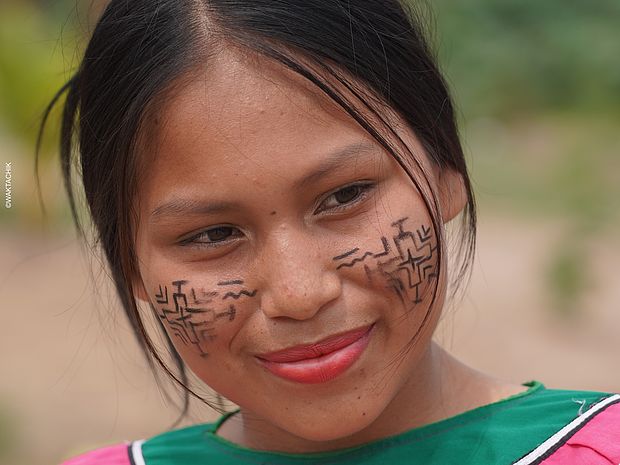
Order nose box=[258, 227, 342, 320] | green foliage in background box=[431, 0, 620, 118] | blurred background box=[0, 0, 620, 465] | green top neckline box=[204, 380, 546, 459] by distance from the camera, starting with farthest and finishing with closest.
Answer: green foliage in background box=[431, 0, 620, 118] < blurred background box=[0, 0, 620, 465] < green top neckline box=[204, 380, 546, 459] < nose box=[258, 227, 342, 320]

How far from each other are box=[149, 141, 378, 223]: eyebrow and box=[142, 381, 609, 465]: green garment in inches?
20.5

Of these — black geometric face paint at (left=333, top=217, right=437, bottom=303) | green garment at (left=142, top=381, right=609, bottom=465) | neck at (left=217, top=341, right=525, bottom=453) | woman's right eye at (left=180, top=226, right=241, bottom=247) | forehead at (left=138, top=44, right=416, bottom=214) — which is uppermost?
forehead at (left=138, top=44, right=416, bottom=214)

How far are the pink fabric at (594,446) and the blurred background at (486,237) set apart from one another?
4.33ft

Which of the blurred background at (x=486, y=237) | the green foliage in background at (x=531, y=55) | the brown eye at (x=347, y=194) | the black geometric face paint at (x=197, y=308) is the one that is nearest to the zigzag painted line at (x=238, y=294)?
the black geometric face paint at (x=197, y=308)

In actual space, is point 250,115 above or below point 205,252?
above

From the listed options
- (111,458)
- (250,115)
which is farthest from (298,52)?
(111,458)

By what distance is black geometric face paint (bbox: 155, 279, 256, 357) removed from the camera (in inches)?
70.9

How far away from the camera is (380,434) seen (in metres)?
1.97

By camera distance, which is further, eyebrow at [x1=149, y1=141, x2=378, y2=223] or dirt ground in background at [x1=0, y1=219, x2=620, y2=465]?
dirt ground in background at [x1=0, y1=219, x2=620, y2=465]

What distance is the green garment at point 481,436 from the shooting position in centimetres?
184

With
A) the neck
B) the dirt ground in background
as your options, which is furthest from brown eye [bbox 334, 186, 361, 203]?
the dirt ground in background

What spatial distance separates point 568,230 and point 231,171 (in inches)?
191

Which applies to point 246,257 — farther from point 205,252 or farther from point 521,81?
point 521,81

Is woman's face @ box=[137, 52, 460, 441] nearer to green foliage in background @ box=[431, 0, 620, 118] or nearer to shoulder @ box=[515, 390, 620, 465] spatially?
shoulder @ box=[515, 390, 620, 465]
